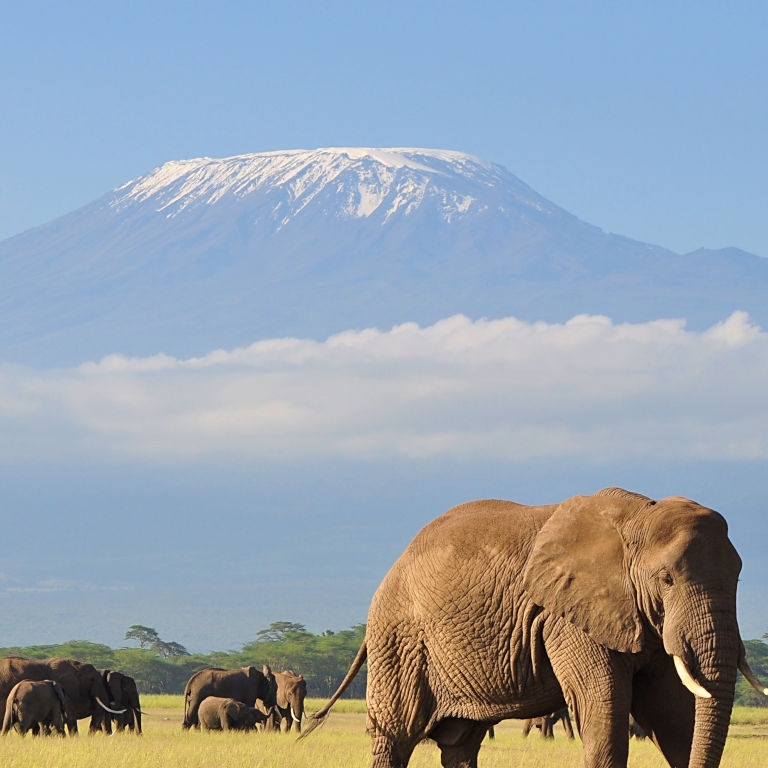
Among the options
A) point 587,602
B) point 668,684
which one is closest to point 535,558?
point 587,602

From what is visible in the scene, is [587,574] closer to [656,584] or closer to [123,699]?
[656,584]

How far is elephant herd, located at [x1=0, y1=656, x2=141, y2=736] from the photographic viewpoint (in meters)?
24.8

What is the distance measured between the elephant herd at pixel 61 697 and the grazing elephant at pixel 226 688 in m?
1.21

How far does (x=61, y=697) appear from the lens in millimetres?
25375

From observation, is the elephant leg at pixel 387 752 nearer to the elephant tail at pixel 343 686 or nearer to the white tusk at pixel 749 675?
the elephant tail at pixel 343 686

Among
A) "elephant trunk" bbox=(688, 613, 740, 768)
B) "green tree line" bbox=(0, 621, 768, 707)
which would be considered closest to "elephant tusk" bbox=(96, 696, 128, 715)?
"elephant trunk" bbox=(688, 613, 740, 768)

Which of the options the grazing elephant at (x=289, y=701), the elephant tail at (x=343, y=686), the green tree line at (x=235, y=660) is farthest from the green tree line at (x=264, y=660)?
the elephant tail at (x=343, y=686)

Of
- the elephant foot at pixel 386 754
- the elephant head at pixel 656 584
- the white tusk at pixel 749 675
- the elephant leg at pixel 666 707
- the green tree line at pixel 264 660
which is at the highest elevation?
the elephant head at pixel 656 584

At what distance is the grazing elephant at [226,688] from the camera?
102 ft

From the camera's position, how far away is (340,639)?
261 ft

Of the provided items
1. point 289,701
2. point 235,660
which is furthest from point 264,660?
point 289,701

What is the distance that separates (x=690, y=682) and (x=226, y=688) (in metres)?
22.6

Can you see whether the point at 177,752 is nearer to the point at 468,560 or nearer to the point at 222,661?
the point at 468,560

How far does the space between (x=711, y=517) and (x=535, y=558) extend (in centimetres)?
145
